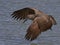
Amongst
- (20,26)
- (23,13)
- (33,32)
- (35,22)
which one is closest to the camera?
(33,32)

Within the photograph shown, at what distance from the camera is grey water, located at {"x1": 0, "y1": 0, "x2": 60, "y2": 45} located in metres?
8.41

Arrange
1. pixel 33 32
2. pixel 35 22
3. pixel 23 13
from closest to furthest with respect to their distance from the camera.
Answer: pixel 33 32 → pixel 35 22 → pixel 23 13

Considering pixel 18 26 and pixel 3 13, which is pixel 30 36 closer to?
pixel 18 26

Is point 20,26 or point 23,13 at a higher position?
point 23,13

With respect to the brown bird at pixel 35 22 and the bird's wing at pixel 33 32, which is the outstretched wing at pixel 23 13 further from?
the bird's wing at pixel 33 32

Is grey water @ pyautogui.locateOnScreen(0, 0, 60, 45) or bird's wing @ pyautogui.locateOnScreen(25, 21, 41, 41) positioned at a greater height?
bird's wing @ pyautogui.locateOnScreen(25, 21, 41, 41)

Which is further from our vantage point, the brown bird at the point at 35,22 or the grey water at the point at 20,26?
the grey water at the point at 20,26

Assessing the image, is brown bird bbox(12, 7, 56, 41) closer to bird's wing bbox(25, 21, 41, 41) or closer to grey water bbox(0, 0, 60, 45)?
bird's wing bbox(25, 21, 41, 41)

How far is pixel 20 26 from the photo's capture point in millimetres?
9719

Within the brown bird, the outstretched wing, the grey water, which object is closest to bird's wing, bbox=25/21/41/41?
the brown bird

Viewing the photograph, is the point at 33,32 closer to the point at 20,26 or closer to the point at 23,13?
the point at 23,13

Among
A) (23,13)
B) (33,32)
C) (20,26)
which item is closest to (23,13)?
(23,13)

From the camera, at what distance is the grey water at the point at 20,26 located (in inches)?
331

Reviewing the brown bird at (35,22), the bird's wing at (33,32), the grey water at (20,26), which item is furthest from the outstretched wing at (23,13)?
the bird's wing at (33,32)
